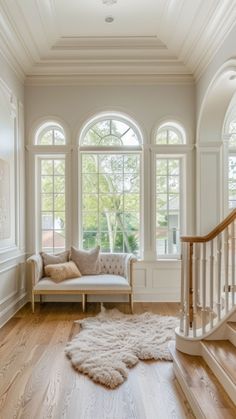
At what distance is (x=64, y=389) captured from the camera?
2.41 meters

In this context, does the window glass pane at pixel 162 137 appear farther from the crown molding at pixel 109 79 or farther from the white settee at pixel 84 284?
the white settee at pixel 84 284

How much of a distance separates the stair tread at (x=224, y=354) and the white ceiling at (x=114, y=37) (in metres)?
3.33

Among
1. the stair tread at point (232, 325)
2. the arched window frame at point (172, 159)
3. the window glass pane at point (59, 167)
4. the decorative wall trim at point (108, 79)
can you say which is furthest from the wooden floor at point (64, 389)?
the decorative wall trim at point (108, 79)

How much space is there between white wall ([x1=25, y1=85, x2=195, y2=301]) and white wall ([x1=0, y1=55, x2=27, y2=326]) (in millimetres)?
241

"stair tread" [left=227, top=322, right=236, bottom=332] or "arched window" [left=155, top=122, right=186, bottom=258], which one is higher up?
"arched window" [left=155, top=122, right=186, bottom=258]

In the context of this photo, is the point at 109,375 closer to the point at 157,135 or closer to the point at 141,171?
the point at 141,171

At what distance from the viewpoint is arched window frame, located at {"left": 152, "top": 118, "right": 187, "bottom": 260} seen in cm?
491

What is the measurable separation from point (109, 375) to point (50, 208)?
3.09 metres

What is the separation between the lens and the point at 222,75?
374 cm

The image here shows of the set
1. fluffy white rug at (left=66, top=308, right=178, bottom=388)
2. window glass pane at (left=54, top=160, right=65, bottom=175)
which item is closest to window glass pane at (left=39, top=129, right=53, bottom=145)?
window glass pane at (left=54, top=160, right=65, bottom=175)

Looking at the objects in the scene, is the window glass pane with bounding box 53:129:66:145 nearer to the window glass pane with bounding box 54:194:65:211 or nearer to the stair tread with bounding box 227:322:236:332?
the window glass pane with bounding box 54:194:65:211

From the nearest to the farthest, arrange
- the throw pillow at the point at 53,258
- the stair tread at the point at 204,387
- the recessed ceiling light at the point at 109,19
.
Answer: the stair tread at the point at 204,387
the recessed ceiling light at the point at 109,19
the throw pillow at the point at 53,258

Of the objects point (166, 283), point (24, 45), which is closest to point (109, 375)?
point (166, 283)

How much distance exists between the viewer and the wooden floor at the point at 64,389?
83.6 inches
